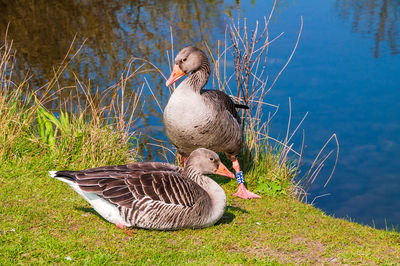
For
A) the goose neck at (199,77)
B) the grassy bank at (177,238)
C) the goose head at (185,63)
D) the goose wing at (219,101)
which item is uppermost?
the goose head at (185,63)

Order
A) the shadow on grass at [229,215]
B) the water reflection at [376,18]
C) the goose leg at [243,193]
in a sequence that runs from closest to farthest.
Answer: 1. the shadow on grass at [229,215]
2. the goose leg at [243,193]
3. the water reflection at [376,18]

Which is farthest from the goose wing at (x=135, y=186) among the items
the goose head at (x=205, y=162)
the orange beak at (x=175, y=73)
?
the orange beak at (x=175, y=73)

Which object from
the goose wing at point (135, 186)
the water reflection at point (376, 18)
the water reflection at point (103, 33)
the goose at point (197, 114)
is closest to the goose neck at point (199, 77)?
the goose at point (197, 114)

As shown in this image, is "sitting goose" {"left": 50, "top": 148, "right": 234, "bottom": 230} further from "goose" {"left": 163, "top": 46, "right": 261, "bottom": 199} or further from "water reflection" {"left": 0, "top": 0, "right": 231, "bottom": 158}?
"water reflection" {"left": 0, "top": 0, "right": 231, "bottom": 158}

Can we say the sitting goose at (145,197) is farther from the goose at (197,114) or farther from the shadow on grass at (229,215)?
the goose at (197,114)

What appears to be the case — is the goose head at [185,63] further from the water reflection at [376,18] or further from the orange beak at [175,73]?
the water reflection at [376,18]

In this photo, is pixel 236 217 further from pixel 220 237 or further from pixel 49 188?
pixel 49 188

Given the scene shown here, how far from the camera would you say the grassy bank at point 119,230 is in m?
5.98

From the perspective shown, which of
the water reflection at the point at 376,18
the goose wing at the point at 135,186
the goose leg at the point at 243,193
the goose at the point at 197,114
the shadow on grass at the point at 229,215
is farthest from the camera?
the water reflection at the point at 376,18

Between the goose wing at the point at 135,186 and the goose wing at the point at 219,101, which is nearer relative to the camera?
the goose wing at the point at 135,186

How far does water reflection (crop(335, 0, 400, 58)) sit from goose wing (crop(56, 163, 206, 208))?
37.3ft

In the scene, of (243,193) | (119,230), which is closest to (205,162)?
(119,230)

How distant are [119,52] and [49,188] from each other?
878 centimetres

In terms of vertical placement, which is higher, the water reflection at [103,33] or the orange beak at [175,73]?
the orange beak at [175,73]
